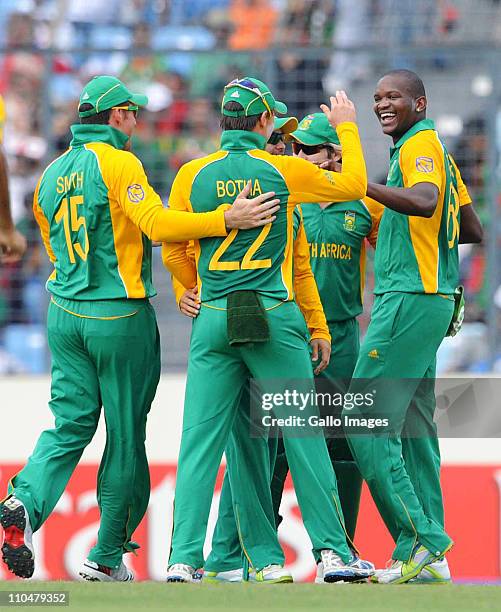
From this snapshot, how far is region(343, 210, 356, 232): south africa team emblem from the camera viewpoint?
6844mm

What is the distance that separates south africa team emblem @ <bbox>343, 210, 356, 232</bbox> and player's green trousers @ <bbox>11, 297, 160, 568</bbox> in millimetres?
1113

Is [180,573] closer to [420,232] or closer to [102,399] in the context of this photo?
[102,399]

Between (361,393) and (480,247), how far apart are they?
14.0 ft

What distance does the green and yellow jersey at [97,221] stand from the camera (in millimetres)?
6215

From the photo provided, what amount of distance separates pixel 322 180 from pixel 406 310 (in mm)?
783

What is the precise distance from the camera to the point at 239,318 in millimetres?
5828

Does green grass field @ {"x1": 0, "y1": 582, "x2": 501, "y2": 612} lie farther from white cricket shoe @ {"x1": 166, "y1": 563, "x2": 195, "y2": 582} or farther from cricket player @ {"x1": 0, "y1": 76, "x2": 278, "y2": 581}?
cricket player @ {"x1": 0, "y1": 76, "x2": 278, "y2": 581}

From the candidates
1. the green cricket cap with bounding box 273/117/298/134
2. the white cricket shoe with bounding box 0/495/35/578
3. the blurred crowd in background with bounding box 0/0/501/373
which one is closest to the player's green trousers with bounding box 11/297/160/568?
the white cricket shoe with bounding box 0/495/35/578

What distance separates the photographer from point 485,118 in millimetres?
10469

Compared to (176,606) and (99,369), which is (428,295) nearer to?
(99,369)

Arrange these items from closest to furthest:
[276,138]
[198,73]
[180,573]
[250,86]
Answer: [180,573] → [250,86] → [276,138] → [198,73]

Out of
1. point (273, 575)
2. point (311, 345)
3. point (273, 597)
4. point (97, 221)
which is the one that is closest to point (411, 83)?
point (311, 345)

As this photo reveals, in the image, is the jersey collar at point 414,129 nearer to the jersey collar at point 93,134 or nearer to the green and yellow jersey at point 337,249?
the green and yellow jersey at point 337,249

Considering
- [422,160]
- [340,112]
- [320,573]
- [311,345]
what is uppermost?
[340,112]
